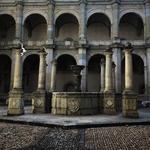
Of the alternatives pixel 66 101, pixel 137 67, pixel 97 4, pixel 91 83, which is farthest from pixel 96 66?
pixel 66 101

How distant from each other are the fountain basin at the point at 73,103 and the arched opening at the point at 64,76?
53.8 feet

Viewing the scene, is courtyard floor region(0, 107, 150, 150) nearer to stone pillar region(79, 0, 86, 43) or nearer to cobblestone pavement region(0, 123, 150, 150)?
cobblestone pavement region(0, 123, 150, 150)

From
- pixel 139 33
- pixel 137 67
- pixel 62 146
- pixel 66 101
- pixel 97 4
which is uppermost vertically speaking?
Answer: pixel 97 4

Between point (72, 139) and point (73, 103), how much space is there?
5266 mm

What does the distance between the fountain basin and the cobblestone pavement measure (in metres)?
3.54

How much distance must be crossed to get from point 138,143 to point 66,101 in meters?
6.22

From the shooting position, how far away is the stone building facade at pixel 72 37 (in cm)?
2552

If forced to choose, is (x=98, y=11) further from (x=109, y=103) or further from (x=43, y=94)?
(x=109, y=103)

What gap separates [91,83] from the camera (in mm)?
29281

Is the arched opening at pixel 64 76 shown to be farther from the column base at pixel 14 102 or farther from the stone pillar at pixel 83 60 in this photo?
the column base at pixel 14 102

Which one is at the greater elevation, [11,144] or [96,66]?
[96,66]

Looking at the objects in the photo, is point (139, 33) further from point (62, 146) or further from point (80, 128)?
point (62, 146)

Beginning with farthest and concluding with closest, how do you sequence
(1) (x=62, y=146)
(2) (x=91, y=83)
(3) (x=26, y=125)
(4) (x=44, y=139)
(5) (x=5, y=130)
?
(2) (x=91, y=83)
(3) (x=26, y=125)
(5) (x=5, y=130)
(4) (x=44, y=139)
(1) (x=62, y=146)

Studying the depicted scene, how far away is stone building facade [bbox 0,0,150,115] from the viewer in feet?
83.7
